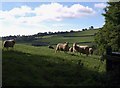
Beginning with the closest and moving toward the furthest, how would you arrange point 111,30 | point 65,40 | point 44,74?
point 44,74 < point 111,30 < point 65,40

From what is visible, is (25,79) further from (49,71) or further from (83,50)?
(83,50)

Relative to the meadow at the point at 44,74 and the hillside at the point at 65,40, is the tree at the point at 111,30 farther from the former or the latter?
the hillside at the point at 65,40

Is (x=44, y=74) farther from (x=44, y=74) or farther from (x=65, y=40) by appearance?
(x=65, y=40)

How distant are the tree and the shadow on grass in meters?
→ 25.1

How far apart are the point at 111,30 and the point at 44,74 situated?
31.5 meters

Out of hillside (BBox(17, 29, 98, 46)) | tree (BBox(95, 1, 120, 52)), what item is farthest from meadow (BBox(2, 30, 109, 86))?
hillside (BBox(17, 29, 98, 46))

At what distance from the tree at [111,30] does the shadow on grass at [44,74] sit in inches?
987

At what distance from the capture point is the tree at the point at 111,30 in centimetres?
4364

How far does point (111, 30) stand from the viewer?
4631cm

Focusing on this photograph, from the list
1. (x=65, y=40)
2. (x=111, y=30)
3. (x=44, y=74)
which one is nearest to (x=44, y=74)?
(x=44, y=74)

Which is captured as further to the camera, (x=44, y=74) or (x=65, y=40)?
(x=65, y=40)

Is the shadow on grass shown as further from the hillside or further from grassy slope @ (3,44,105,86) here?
the hillside

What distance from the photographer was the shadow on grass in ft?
47.1

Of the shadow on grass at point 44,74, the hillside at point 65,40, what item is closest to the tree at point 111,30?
the shadow on grass at point 44,74
